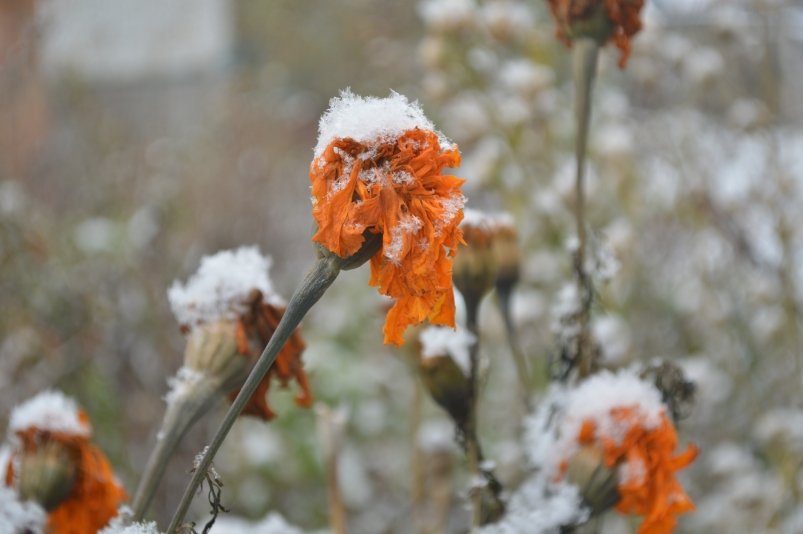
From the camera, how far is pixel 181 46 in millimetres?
4758

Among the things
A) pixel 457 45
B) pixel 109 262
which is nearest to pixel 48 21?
pixel 109 262

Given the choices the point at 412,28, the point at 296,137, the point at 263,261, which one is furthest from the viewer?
the point at 296,137

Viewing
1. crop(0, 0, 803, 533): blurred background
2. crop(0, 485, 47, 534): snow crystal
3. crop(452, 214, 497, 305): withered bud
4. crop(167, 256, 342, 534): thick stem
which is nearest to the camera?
crop(167, 256, 342, 534): thick stem

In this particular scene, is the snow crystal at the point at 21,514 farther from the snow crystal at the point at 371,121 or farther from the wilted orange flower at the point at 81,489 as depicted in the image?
the snow crystal at the point at 371,121

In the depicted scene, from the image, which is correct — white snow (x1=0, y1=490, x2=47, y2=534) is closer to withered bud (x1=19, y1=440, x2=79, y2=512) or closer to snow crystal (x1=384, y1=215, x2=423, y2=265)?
withered bud (x1=19, y1=440, x2=79, y2=512)

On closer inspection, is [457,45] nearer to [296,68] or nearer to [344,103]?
[344,103]

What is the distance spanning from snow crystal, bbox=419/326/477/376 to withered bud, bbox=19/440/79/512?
175mm

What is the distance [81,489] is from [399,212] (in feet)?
0.70

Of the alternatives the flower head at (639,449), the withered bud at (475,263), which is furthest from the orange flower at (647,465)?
the withered bud at (475,263)

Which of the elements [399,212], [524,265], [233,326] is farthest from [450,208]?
[524,265]

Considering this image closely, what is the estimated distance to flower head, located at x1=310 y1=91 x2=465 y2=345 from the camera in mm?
263

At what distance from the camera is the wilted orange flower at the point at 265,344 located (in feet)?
1.17

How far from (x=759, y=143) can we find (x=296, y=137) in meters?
2.25

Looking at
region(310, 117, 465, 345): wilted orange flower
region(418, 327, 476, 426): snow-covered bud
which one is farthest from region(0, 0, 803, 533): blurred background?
region(310, 117, 465, 345): wilted orange flower
